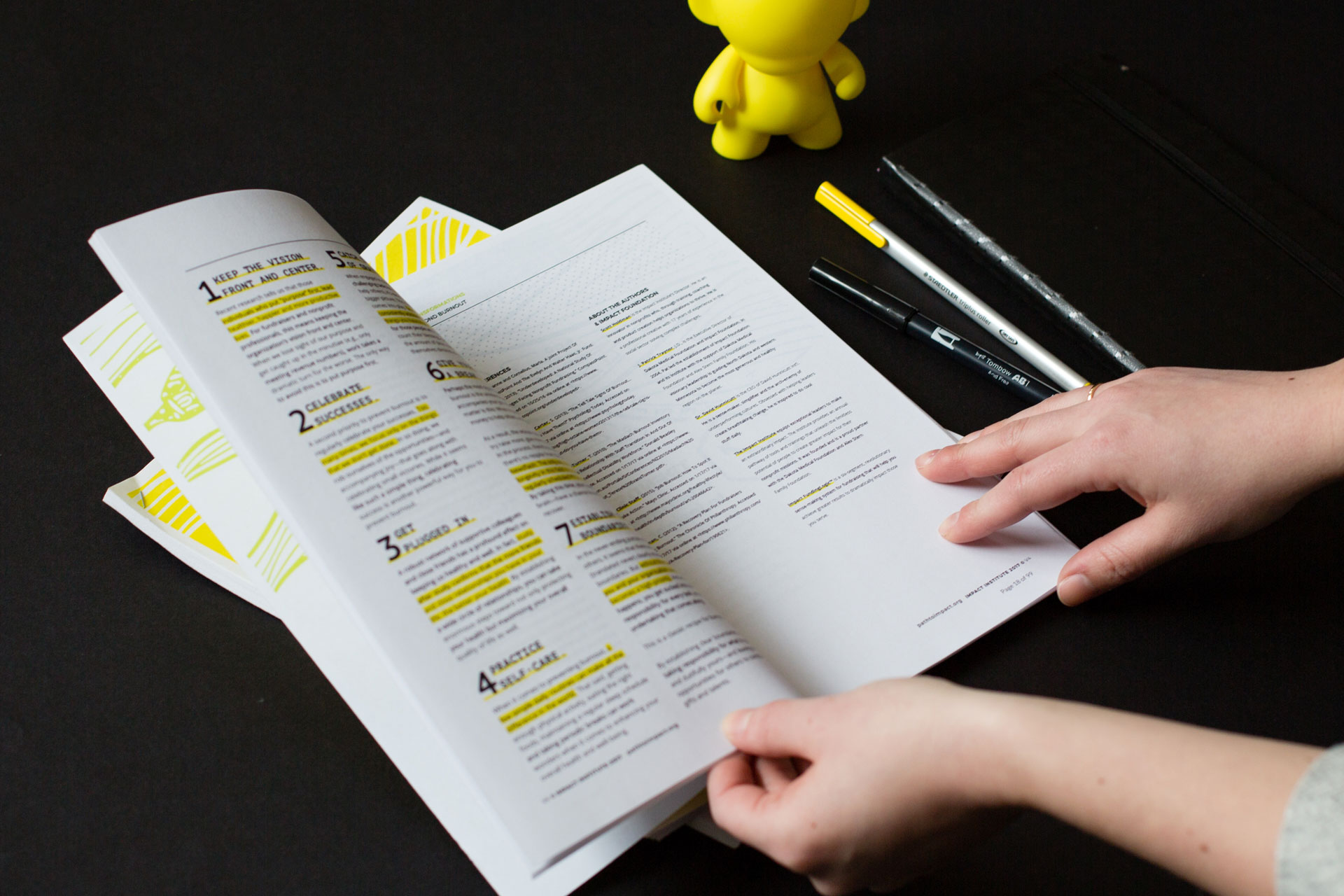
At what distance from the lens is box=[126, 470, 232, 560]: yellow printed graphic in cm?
57

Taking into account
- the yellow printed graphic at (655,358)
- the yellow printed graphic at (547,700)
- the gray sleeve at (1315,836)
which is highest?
the yellow printed graphic at (655,358)

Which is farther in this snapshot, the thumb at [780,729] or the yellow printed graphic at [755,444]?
the yellow printed graphic at [755,444]

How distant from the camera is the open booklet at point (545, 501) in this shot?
0.43 m

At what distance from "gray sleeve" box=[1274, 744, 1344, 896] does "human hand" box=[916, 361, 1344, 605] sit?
0.19 metres

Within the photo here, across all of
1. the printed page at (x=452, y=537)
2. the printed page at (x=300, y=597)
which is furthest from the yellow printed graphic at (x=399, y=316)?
the printed page at (x=300, y=597)

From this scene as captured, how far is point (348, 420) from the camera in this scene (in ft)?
1.56

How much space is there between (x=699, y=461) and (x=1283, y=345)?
0.42m

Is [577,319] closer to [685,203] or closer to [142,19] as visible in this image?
[685,203]

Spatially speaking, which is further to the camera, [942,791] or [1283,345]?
[1283,345]

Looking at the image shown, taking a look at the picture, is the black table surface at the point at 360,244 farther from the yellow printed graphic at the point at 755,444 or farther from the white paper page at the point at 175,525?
the yellow printed graphic at the point at 755,444

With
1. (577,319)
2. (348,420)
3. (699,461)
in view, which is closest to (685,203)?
(577,319)

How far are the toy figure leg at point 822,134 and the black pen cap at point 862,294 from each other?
0.13 m

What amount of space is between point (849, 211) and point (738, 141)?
12 centimetres

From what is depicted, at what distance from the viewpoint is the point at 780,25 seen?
636 mm
